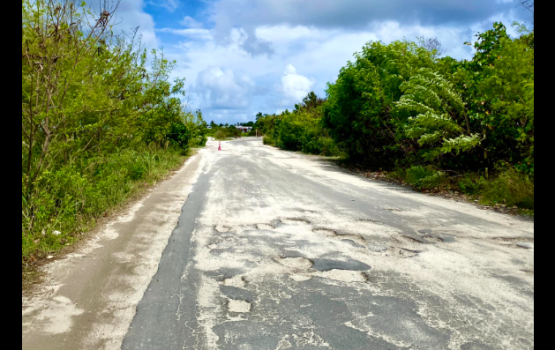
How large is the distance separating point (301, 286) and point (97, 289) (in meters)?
2.09

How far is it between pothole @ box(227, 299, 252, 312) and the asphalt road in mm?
22

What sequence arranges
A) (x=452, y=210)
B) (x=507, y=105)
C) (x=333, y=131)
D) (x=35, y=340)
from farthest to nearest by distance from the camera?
1. (x=333, y=131)
2. (x=507, y=105)
3. (x=452, y=210)
4. (x=35, y=340)

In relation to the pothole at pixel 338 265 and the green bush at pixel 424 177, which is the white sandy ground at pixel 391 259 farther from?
the green bush at pixel 424 177

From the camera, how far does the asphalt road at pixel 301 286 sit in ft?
10.4

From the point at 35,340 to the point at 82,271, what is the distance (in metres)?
1.57

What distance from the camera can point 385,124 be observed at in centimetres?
1512

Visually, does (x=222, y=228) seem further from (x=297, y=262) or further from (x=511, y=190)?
(x=511, y=190)

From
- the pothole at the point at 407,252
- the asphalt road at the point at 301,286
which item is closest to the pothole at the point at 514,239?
the asphalt road at the point at 301,286

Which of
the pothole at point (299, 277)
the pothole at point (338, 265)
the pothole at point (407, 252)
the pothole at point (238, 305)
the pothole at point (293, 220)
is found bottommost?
the pothole at point (238, 305)

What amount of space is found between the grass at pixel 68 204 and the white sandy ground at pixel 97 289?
0.35 metres

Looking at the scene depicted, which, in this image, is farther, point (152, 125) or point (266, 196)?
point (152, 125)

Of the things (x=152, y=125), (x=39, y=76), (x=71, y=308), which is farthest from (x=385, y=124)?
(x=71, y=308)
